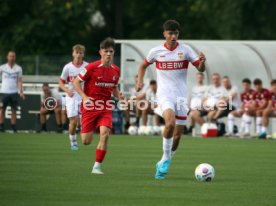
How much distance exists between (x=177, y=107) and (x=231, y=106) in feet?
49.3

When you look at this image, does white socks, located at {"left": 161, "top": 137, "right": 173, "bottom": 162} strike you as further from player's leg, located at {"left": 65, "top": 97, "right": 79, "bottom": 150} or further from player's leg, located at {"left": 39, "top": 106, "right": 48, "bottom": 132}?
player's leg, located at {"left": 39, "top": 106, "right": 48, "bottom": 132}

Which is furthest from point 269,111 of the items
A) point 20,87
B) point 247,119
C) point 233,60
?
point 20,87

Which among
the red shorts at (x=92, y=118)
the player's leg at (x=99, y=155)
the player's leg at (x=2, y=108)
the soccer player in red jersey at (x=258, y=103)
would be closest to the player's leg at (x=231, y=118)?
the soccer player in red jersey at (x=258, y=103)

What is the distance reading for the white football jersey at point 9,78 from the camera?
2972 centimetres

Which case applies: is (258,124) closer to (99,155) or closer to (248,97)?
(248,97)

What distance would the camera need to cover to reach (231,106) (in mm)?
30000

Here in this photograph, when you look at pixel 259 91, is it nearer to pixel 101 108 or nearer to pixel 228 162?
pixel 228 162

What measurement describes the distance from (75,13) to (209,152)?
1255 inches

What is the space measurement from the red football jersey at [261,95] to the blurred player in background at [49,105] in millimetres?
6318

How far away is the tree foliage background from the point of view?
52.4 meters

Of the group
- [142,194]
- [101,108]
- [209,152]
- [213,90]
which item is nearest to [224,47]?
[213,90]

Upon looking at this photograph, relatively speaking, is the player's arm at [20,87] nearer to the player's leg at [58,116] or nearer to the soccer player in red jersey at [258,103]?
the player's leg at [58,116]

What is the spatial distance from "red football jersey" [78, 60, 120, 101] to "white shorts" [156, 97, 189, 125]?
149 centimetres

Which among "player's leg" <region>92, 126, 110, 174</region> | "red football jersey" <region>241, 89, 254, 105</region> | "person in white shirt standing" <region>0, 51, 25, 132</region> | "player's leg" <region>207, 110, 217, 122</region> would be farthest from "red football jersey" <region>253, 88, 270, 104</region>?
"player's leg" <region>92, 126, 110, 174</region>
